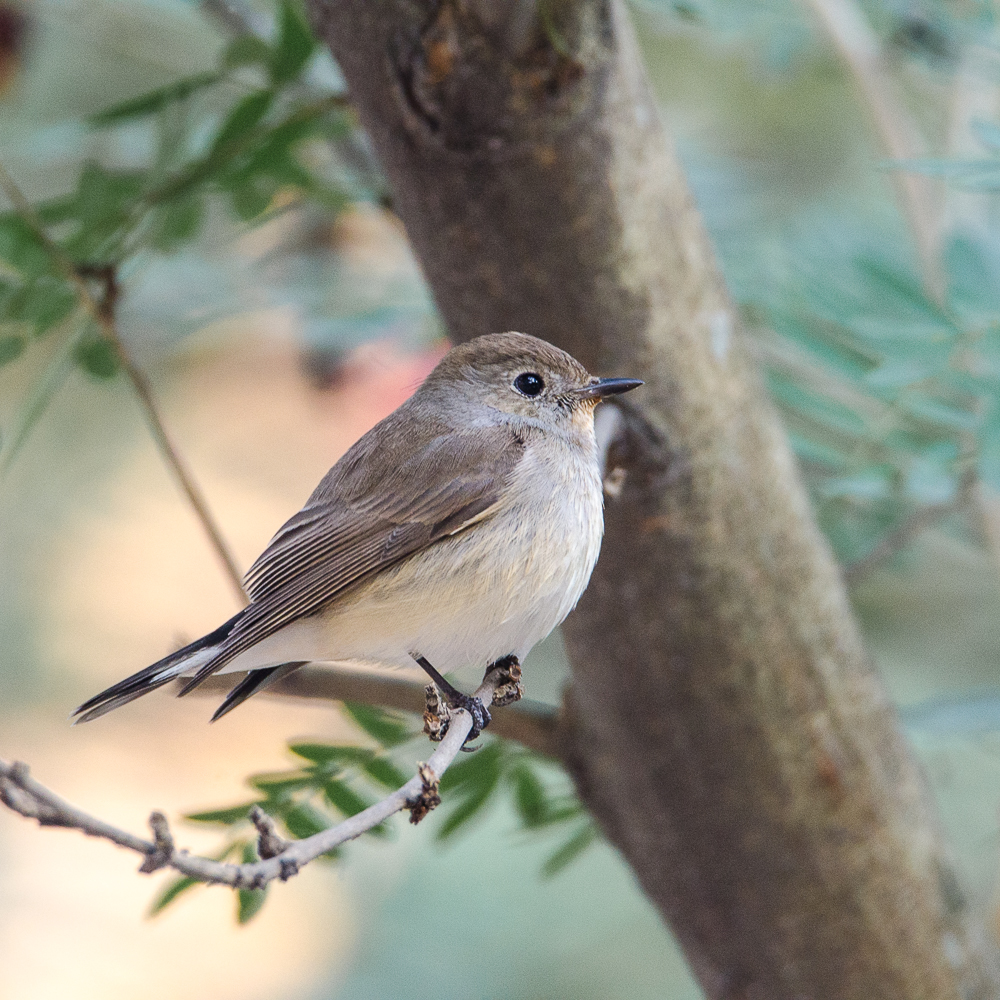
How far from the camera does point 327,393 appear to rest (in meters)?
2.77

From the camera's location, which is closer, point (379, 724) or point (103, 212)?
point (379, 724)

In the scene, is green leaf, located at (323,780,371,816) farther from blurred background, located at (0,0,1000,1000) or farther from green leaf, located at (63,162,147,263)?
green leaf, located at (63,162,147,263)

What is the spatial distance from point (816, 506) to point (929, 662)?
138 cm

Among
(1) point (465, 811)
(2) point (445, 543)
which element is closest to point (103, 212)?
(2) point (445, 543)

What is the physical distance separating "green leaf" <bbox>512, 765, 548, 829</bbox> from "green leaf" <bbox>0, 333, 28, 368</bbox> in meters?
1.11

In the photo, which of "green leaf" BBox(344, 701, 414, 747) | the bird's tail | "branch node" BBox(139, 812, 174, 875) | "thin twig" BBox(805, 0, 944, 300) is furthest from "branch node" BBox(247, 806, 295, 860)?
"thin twig" BBox(805, 0, 944, 300)

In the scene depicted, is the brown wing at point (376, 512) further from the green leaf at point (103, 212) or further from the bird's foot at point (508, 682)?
the green leaf at point (103, 212)

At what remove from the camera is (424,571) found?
66.2 inches

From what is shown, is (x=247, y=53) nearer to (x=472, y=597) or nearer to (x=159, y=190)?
(x=159, y=190)

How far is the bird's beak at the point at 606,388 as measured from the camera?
5.37ft

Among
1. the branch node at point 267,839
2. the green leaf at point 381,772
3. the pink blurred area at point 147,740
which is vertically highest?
the branch node at point 267,839

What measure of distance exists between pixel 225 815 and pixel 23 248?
0.99 meters

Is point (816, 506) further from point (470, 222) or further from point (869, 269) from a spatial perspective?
point (470, 222)

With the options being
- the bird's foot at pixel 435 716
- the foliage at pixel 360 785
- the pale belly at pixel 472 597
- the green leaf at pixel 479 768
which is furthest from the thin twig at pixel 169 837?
the green leaf at pixel 479 768
